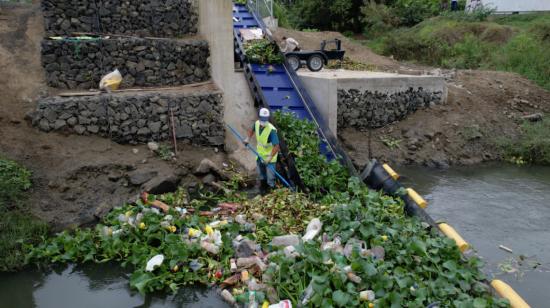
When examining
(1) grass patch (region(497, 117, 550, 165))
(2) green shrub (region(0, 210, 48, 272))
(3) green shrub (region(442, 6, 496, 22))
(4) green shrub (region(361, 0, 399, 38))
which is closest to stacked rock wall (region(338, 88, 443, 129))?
(1) grass patch (region(497, 117, 550, 165))

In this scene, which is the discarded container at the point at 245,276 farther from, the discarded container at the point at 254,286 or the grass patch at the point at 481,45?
the grass patch at the point at 481,45

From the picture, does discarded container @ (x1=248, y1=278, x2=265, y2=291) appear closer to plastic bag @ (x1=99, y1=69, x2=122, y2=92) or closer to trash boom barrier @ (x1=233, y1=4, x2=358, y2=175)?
trash boom barrier @ (x1=233, y1=4, x2=358, y2=175)

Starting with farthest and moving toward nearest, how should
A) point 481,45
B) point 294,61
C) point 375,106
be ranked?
point 481,45 < point 294,61 < point 375,106

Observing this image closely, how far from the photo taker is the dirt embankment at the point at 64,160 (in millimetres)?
7996

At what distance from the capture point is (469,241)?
7285 mm

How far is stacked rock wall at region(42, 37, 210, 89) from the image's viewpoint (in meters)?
10.3

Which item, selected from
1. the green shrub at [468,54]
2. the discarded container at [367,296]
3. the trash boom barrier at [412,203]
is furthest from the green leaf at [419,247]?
the green shrub at [468,54]

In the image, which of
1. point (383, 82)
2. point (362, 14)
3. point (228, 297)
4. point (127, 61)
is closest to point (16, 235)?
point (228, 297)

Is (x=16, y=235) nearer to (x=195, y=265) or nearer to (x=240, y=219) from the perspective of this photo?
(x=195, y=265)

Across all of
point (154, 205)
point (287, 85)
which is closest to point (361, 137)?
point (287, 85)

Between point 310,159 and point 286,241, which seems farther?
point 310,159

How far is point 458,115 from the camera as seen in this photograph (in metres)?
12.6

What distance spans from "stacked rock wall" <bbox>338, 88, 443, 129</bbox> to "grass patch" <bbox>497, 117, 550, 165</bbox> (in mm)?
2481

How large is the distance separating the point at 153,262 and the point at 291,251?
1.89 meters
